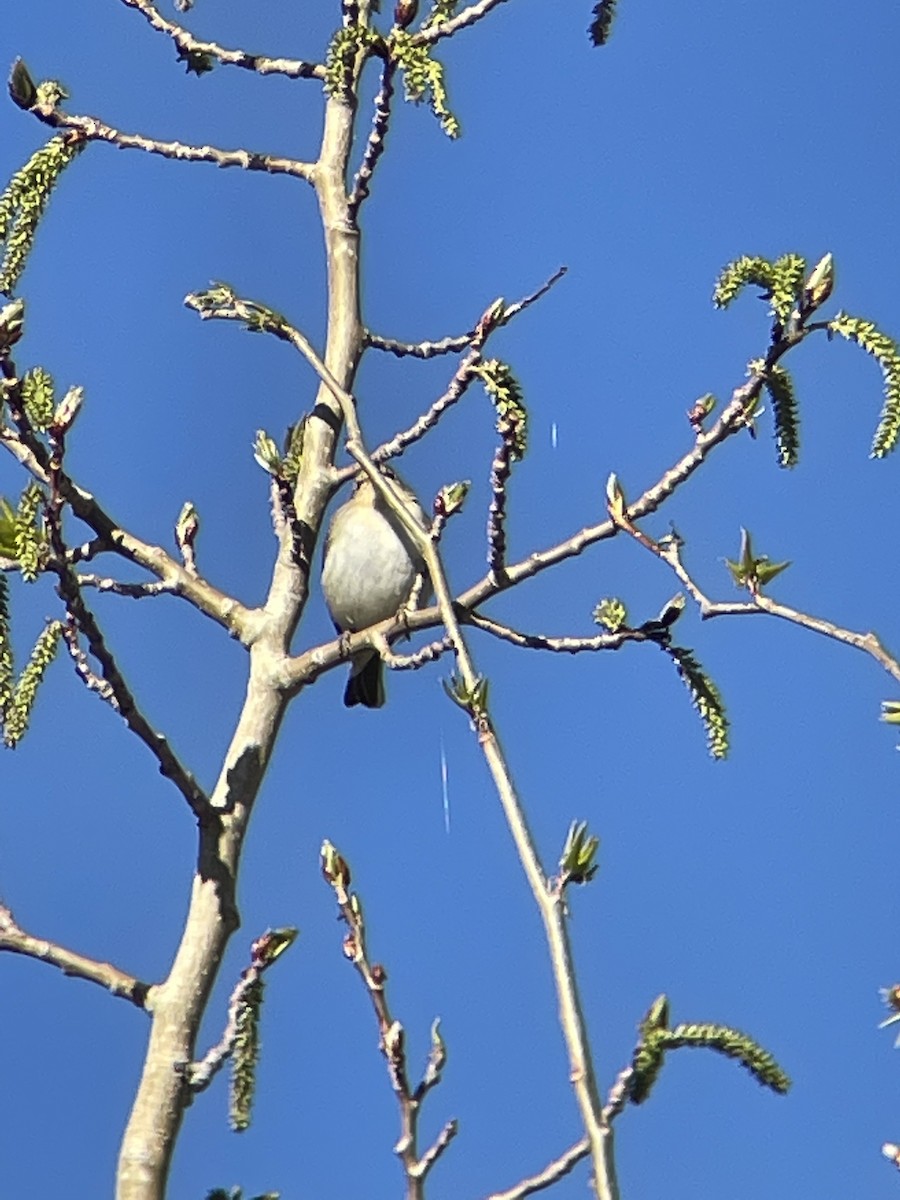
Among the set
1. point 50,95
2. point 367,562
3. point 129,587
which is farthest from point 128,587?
point 367,562

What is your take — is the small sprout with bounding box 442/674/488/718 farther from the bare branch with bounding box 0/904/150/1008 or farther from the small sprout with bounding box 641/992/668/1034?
the bare branch with bounding box 0/904/150/1008

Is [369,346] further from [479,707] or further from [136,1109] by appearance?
[479,707]

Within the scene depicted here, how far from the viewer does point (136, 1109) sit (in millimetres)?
3338

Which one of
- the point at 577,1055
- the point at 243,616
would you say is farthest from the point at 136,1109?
the point at 577,1055

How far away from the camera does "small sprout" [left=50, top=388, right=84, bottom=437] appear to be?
327 centimetres

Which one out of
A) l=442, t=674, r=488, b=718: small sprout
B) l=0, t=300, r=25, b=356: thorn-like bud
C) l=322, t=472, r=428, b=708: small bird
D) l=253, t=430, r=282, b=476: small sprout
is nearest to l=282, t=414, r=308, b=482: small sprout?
l=253, t=430, r=282, b=476: small sprout

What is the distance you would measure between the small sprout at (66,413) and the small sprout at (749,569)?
1.17 meters

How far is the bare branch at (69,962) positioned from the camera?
11.2 feet

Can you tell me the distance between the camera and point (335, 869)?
300 cm

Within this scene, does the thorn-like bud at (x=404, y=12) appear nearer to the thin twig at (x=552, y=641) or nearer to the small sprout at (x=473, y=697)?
the thin twig at (x=552, y=641)

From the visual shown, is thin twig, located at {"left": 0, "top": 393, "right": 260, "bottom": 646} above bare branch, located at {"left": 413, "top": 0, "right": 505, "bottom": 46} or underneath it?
underneath

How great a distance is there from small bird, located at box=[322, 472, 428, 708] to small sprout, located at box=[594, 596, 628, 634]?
2.93m

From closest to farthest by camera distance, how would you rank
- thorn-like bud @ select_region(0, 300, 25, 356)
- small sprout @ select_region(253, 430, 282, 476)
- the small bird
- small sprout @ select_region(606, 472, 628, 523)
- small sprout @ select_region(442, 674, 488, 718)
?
small sprout @ select_region(442, 674, 488, 718) < thorn-like bud @ select_region(0, 300, 25, 356) < small sprout @ select_region(606, 472, 628, 523) < small sprout @ select_region(253, 430, 282, 476) < the small bird

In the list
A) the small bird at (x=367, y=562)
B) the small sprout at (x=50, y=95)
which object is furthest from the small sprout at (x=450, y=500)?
the small bird at (x=367, y=562)
